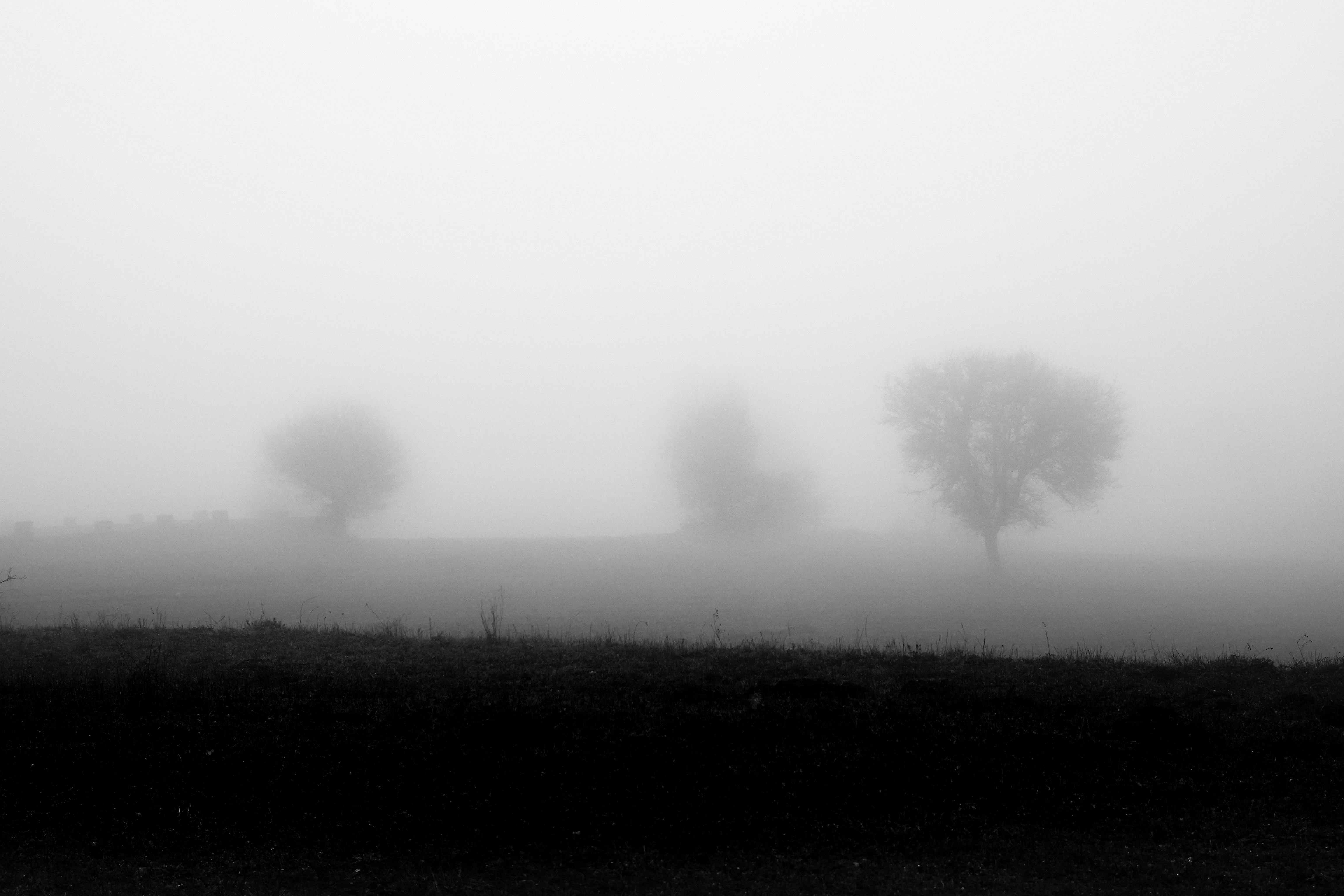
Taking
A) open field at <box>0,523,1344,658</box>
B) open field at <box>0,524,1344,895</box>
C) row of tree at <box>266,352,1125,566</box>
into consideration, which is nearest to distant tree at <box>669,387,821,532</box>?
open field at <box>0,523,1344,658</box>

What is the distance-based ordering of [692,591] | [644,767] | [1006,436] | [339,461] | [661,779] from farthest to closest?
[339,461] < [1006,436] < [692,591] < [644,767] < [661,779]

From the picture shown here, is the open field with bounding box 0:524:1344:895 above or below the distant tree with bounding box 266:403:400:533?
below

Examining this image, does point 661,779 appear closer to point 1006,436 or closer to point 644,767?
point 644,767

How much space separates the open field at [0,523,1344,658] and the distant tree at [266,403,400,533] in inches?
123

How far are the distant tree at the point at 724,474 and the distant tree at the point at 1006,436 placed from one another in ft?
54.5

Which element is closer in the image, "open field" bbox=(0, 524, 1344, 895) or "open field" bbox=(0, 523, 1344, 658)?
"open field" bbox=(0, 524, 1344, 895)

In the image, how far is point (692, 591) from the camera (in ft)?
139

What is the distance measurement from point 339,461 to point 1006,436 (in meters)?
44.5

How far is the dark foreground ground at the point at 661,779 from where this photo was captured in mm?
8945

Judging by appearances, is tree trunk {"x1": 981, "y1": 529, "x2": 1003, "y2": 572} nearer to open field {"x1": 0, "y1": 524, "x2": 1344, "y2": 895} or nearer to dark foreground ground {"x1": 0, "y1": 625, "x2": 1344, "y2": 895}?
open field {"x1": 0, "y1": 524, "x2": 1344, "y2": 895}

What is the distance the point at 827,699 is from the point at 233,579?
122 ft

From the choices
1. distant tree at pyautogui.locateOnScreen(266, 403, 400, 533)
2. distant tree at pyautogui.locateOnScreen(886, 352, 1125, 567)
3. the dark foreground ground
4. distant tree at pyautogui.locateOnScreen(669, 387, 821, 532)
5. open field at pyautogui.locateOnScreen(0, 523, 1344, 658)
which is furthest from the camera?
distant tree at pyautogui.locateOnScreen(669, 387, 821, 532)

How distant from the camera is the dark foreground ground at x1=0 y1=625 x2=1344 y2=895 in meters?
8.95

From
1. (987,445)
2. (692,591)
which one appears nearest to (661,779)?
(692,591)
